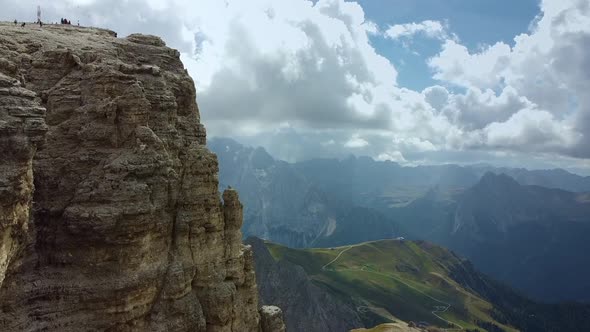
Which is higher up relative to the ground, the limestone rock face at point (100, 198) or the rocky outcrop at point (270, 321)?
the limestone rock face at point (100, 198)

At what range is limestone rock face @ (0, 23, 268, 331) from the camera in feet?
91.2

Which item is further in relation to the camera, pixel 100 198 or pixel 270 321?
pixel 270 321

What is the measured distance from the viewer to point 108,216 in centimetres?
3077

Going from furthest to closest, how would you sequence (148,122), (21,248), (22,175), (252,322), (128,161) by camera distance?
1. (252,322)
2. (148,122)
3. (128,161)
4. (21,248)
5. (22,175)

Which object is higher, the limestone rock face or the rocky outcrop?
the limestone rock face

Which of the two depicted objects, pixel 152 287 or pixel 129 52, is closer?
pixel 152 287

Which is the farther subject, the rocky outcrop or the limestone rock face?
the rocky outcrop

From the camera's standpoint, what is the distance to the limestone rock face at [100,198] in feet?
91.2

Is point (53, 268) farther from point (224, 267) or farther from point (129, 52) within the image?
point (129, 52)

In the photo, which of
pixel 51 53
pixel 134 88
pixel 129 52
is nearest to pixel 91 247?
pixel 134 88

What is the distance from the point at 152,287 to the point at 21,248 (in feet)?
31.9

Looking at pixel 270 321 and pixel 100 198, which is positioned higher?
pixel 100 198

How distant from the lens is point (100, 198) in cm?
3141

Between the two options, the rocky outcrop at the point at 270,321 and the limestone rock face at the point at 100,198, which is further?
the rocky outcrop at the point at 270,321
